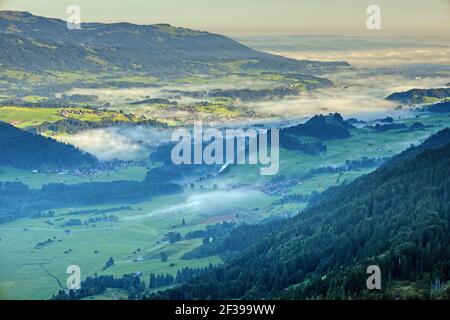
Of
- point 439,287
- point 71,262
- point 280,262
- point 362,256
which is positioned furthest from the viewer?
point 71,262

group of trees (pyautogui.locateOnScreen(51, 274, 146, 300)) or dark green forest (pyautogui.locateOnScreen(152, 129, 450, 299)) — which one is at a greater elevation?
dark green forest (pyautogui.locateOnScreen(152, 129, 450, 299))

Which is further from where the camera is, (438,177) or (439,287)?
(438,177)

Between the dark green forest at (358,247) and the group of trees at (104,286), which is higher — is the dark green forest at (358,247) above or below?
above

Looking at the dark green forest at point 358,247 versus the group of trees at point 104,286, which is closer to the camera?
the dark green forest at point 358,247

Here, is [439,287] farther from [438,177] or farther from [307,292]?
[438,177]

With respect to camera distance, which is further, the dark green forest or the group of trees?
the group of trees

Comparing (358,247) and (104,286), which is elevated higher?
(358,247)

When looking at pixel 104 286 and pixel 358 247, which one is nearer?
pixel 358 247
